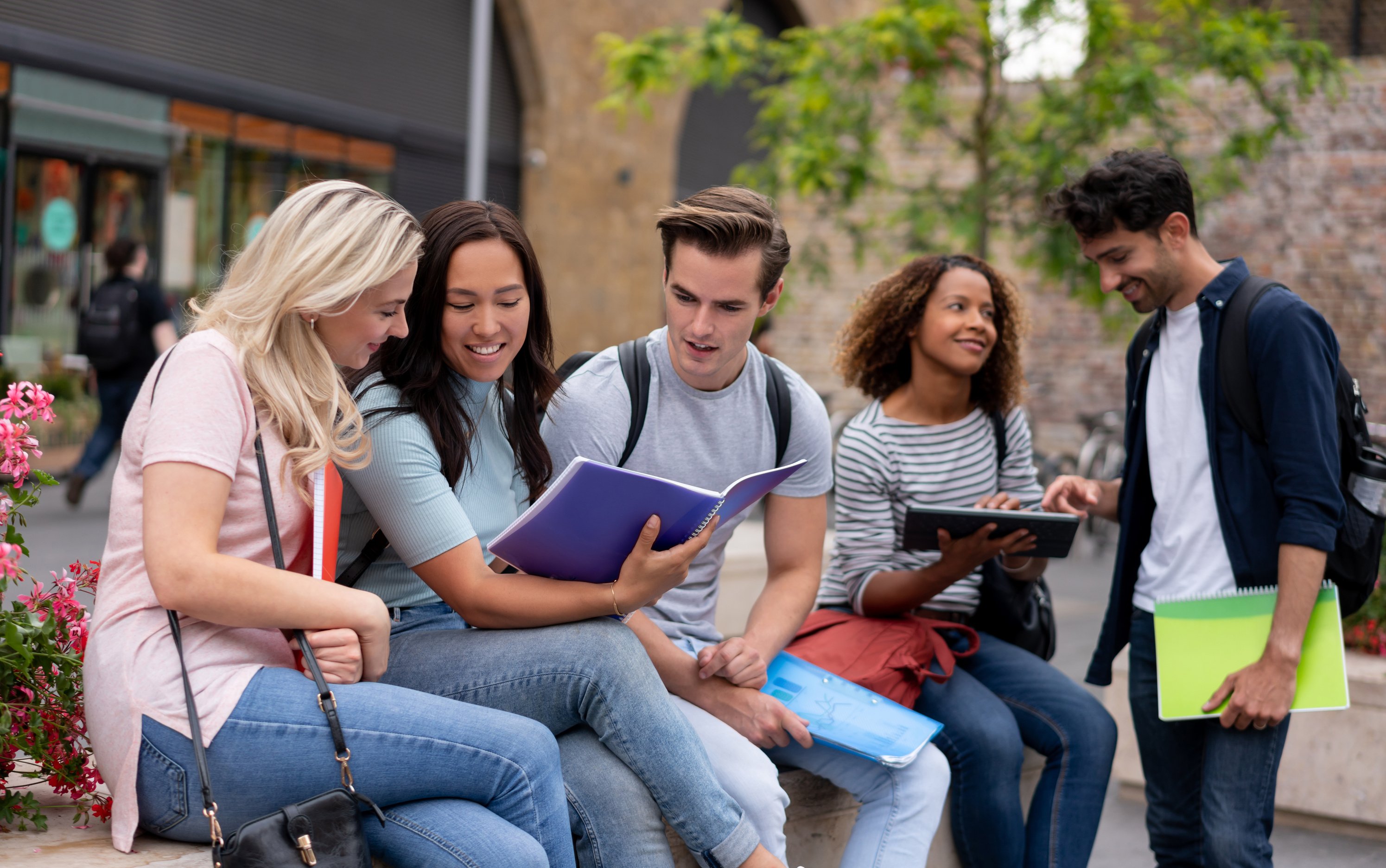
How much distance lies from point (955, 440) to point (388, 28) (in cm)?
1163

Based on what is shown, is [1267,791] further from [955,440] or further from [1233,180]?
[1233,180]

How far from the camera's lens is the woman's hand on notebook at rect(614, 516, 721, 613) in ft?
8.01

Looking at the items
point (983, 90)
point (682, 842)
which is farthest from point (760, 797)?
point (983, 90)

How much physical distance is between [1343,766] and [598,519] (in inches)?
126

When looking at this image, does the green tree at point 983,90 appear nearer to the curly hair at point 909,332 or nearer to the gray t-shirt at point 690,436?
the curly hair at point 909,332

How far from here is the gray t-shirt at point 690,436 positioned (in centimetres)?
292

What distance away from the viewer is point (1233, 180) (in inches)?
346

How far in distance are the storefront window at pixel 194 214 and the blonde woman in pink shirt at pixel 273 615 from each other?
10589 millimetres

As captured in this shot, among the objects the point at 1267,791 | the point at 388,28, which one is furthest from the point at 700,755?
the point at 388,28

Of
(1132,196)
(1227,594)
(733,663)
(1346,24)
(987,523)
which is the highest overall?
(1346,24)

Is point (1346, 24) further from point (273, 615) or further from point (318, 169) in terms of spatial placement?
point (273, 615)

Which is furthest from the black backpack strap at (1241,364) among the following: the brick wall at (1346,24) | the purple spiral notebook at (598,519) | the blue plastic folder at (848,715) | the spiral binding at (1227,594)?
the brick wall at (1346,24)

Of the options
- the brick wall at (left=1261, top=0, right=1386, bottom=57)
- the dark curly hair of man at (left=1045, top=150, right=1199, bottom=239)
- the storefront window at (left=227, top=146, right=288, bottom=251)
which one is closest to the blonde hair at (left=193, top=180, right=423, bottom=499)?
the dark curly hair of man at (left=1045, top=150, right=1199, bottom=239)

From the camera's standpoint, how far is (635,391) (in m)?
2.95
